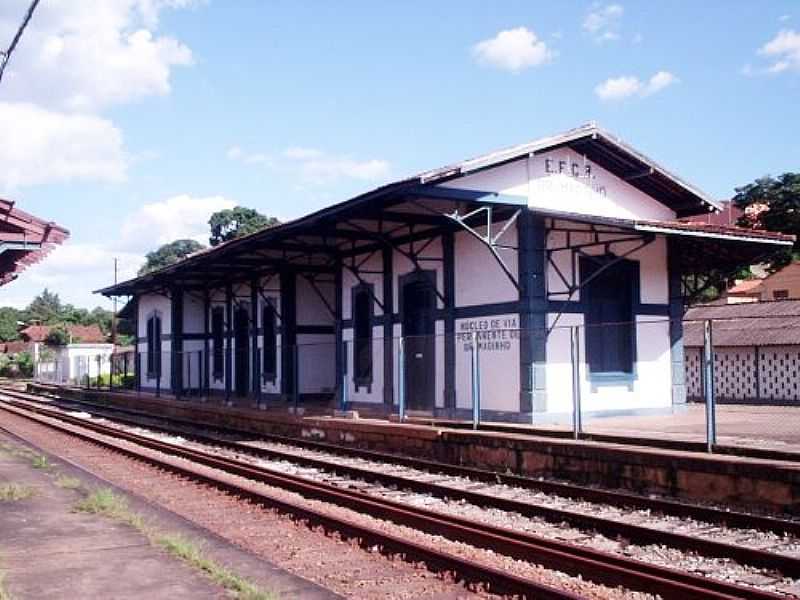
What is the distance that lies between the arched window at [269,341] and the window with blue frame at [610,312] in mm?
12326

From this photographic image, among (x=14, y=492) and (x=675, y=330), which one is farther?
(x=675, y=330)

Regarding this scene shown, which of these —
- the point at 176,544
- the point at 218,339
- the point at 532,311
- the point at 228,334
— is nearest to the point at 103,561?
the point at 176,544

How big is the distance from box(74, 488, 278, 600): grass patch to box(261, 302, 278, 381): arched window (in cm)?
1665

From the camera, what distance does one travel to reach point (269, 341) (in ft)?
94.4

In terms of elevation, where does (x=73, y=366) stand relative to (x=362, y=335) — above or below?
below

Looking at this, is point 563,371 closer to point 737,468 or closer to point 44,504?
point 737,468

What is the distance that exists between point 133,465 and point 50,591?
32.7 feet

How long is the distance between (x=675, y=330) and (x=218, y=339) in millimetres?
19196

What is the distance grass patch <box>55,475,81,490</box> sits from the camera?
1173cm

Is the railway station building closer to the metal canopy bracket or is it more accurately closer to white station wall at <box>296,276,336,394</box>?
the metal canopy bracket

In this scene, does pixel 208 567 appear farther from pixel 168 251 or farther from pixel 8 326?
pixel 8 326

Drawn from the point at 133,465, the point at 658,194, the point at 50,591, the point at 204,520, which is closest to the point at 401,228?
the point at 658,194

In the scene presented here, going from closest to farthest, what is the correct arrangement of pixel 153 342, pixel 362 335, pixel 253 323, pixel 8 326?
pixel 362 335
pixel 253 323
pixel 153 342
pixel 8 326

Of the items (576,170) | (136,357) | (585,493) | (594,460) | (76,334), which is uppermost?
(576,170)
